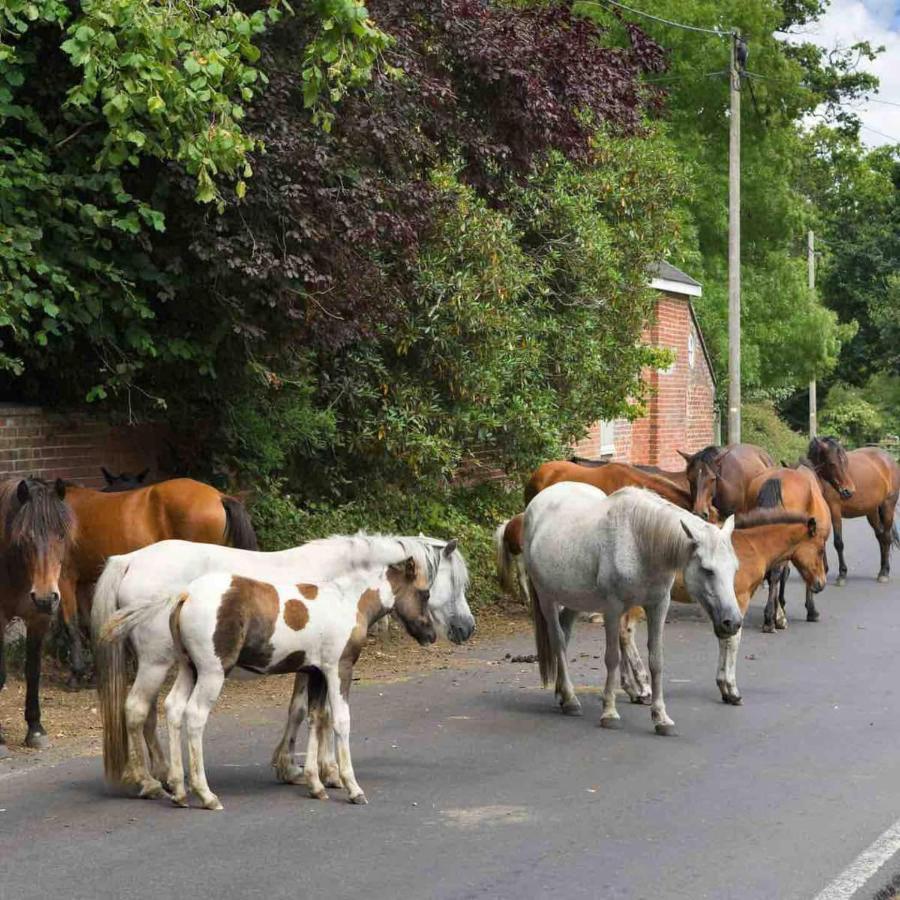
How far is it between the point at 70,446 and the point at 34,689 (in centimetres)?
415

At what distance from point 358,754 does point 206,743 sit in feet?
3.47

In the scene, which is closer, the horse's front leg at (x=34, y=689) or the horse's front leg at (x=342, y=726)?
the horse's front leg at (x=342, y=726)

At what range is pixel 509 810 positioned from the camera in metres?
8.09

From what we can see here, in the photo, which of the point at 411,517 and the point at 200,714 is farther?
the point at 411,517

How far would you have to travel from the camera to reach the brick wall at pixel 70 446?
1297 cm

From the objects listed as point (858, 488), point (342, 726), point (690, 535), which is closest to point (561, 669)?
point (690, 535)

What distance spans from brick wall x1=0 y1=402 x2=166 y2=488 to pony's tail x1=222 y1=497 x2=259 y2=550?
233 centimetres

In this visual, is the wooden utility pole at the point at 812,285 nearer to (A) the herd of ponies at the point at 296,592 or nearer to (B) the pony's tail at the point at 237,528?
(A) the herd of ponies at the point at 296,592

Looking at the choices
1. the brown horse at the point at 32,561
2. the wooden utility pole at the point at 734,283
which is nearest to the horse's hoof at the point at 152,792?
the brown horse at the point at 32,561

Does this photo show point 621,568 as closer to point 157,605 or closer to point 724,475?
point 157,605

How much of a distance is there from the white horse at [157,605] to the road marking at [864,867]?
2.80m

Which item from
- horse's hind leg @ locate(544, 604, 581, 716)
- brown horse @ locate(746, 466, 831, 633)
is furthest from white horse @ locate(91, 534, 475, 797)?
brown horse @ locate(746, 466, 831, 633)

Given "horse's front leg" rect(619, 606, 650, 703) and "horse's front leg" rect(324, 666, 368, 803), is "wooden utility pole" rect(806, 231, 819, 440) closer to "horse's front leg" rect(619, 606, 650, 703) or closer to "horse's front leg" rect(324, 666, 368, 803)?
"horse's front leg" rect(619, 606, 650, 703)

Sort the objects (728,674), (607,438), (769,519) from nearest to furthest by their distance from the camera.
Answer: (728,674) < (769,519) < (607,438)
